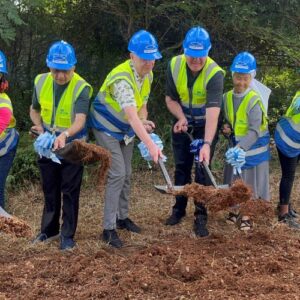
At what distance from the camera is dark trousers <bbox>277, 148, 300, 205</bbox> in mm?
5684

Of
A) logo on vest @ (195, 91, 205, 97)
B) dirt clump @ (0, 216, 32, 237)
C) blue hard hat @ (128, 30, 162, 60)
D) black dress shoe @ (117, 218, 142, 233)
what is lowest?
black dress shoe @ (117, 218, 142, 233)

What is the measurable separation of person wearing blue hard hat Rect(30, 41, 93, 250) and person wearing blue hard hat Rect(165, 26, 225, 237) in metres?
0.87

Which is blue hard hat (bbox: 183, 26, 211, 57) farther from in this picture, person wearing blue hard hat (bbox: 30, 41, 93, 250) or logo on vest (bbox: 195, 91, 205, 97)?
person wearing blue hard hat (bbox: 30, 41, 93, 250)


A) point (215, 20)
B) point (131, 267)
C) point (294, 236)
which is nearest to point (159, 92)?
point (215, 20)

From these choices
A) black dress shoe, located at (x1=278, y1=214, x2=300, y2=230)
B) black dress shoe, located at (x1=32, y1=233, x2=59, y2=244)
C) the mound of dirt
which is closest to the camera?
the mound of dirt

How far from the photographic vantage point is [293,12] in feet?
25.2

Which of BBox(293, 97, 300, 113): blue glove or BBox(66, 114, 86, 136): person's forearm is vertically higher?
BBox(293, 97, 300, 113): blue glove

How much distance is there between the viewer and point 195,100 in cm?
523

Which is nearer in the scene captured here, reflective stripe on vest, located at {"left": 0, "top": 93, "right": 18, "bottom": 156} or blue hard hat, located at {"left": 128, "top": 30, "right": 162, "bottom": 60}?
blue hard hat, located at {"left": 128, "top": 30, "right": 162, "bottom": 60}

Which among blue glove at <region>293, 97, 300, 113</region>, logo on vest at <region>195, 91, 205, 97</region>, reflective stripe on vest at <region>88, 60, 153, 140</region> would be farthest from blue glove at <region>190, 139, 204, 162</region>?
blue glove at <region>293, 97, 300, 113</region>

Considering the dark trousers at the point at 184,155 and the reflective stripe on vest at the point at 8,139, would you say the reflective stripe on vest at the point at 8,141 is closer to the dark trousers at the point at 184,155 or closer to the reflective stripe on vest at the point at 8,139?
the reflective stripe on vest at the point at 8,139

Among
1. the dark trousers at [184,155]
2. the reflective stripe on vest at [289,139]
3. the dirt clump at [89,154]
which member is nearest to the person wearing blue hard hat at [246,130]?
the reflective stripe on vest at [289,139]

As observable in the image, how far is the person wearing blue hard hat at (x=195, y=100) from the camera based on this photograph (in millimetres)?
4984

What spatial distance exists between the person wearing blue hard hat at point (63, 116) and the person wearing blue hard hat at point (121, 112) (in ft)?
0.54
